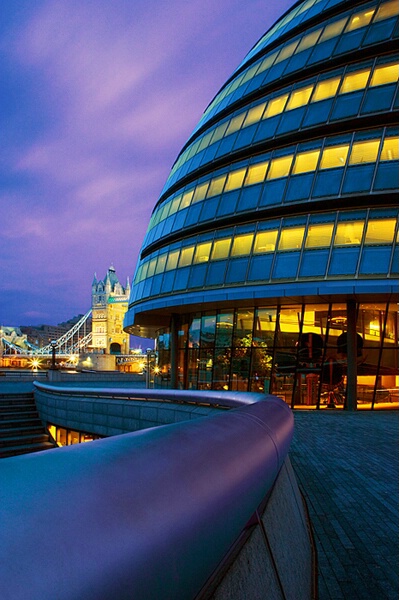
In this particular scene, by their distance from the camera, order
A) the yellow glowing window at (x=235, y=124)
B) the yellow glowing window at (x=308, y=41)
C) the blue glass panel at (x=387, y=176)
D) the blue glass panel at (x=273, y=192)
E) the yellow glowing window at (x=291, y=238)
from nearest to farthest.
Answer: the blue glass panel at (x=387, y=176) → the yellow glowing window at (x=291, y=238) → the blue glass panel at (x=273, y=192) → the yellow glowing window at (x=308, y=41) → the yellow glowing window at (x=235, y=124)

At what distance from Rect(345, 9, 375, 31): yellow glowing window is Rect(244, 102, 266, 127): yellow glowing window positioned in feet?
20.6

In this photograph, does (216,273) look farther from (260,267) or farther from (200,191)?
(200,191)

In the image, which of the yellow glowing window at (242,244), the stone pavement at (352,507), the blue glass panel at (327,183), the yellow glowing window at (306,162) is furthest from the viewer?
the yellow glowing window at (242,244)

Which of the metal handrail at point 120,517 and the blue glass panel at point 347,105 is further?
the blue glass panel at point 347,105

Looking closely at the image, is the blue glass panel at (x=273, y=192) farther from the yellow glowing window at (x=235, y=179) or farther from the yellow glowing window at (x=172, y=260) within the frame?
the yellow glowing window at (x=172, y=260)

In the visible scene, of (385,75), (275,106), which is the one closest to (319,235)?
(385,75)

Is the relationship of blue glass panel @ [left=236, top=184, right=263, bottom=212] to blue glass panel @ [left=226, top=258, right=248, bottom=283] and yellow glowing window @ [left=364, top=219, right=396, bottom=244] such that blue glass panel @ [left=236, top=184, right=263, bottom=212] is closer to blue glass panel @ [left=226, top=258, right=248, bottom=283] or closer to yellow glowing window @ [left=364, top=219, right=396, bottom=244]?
blue glass panel @ [left=226, top=258, right=248, bottom=283]

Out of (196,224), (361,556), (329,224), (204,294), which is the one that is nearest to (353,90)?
(329,224)

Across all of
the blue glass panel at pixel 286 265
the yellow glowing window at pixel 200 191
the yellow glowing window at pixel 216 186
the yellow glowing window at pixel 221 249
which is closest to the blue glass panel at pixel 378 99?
the blue glass panel at pixel 286 265

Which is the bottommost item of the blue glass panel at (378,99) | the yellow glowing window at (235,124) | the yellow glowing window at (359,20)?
the blue glass panel at (378,99)

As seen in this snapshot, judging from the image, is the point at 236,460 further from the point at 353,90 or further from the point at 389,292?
the point at 353,90

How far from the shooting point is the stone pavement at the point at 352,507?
449 cm

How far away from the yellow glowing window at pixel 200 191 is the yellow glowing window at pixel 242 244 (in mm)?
4961

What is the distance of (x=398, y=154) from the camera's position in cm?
2105
